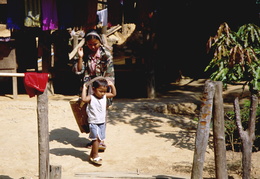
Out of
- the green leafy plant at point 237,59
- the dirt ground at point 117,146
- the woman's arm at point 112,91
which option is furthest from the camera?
the woman's arm at point 112,91

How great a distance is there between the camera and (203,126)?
12.2 feet

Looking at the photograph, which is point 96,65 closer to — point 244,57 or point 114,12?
point 244,57

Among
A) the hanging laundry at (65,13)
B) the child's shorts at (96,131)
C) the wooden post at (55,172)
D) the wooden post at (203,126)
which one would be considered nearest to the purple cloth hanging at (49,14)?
the hanging laundry at (65,13)

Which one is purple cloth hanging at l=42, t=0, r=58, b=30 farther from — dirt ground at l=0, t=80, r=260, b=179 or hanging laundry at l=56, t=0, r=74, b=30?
dirt ground at l=0, t=80, r=260, b=179

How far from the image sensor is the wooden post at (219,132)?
3715 mm

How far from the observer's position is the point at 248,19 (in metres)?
9.41

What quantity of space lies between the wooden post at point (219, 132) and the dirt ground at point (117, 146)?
2.53 ft

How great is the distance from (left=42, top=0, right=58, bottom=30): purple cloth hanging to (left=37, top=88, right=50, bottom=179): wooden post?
3.23 m

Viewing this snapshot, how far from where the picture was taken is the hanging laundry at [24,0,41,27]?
689cm

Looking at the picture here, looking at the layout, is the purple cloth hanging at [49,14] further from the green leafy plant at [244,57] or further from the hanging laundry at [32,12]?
the green leafy plant at [244,57]

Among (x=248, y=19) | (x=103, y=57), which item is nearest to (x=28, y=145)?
(x=103, y=57)

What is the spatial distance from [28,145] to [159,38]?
7675mm

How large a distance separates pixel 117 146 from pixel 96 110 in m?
1.30

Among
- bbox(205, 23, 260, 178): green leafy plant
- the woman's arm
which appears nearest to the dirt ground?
the woman's arm
